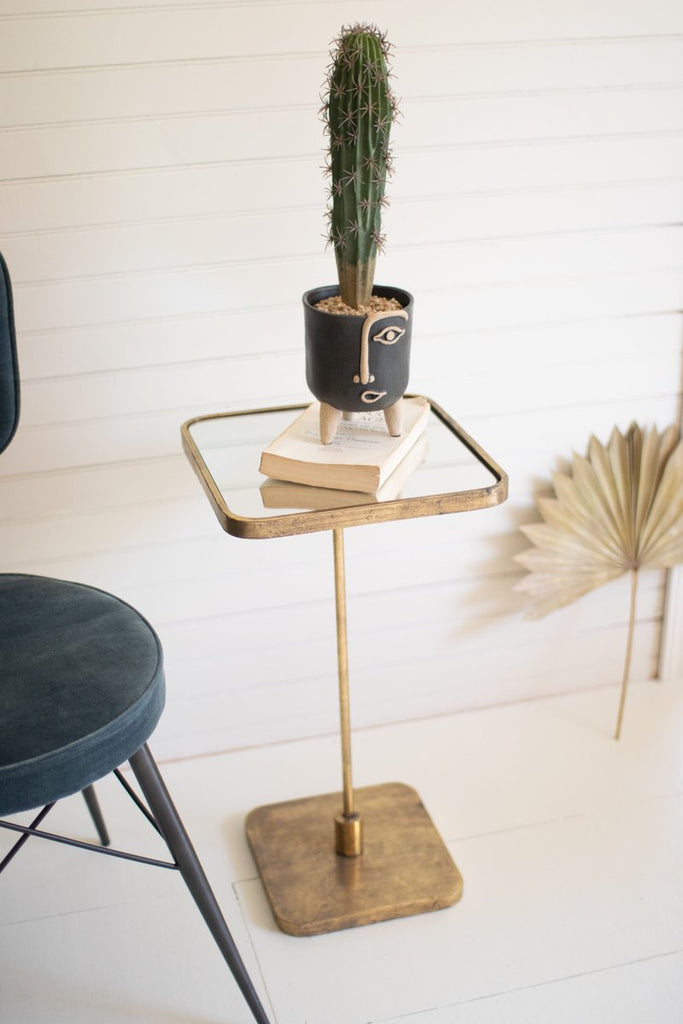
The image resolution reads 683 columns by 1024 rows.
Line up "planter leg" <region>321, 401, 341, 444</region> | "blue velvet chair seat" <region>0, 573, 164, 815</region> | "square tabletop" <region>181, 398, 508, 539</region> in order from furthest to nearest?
"planter leg" <region>321, 401, 341, 444</region> → "square tabletop" <region>181, 398, 508, 539</region> → "blue velvet chair seat" <region>0, 573, 164, 815</region>

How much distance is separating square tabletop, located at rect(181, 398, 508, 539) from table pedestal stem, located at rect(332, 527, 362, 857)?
143 mm

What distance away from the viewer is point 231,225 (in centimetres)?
162

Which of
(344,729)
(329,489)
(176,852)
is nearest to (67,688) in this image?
(176,852)

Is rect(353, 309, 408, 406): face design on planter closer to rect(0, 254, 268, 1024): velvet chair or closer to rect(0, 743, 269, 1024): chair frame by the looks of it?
rect(0, 254, 268, 1024): velvet chair

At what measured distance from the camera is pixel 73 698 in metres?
1.19

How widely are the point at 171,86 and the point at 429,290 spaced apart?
515 mm

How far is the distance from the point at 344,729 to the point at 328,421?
497 millimetres

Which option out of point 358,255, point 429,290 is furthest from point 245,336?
point 358,255

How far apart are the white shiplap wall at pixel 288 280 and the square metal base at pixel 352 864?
0.24 m

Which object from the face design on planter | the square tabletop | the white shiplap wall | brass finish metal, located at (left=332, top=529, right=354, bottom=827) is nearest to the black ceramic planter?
the face design on planter

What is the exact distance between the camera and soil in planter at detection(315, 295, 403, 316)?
1.31 meters

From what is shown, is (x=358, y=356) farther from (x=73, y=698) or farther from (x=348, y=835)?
(x=348, y=835)

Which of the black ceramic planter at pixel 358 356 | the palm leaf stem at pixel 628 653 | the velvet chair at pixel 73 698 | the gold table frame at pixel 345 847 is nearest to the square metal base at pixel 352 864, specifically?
the gold table frame at pixel 345 847

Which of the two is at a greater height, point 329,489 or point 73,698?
point 329,489
